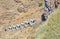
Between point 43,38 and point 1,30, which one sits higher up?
point 43,38

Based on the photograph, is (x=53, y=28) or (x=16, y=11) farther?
(x=16, y=11)

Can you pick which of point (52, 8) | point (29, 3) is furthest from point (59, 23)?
point (29, 3)

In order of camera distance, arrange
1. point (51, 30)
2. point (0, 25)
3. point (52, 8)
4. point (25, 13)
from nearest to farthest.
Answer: point (51, 30) → point (52, 8) → point (0, 25) → point (25, 13)

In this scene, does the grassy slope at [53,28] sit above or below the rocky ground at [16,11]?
above

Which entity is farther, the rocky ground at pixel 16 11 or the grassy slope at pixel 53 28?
the rocky ground at pixel 16 11

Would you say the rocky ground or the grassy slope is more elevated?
the grassy slope

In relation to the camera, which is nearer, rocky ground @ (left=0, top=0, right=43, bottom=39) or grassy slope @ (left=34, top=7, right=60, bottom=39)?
grassy slope @ (left=34, top=7, right=60, bottom=39)

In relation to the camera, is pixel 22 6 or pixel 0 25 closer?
pixel 0 25

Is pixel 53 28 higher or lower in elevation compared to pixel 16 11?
higher

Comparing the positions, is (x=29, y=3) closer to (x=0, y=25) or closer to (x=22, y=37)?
Result: (x=0, y=25)

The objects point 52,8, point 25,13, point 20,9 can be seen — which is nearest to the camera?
point 52,8
